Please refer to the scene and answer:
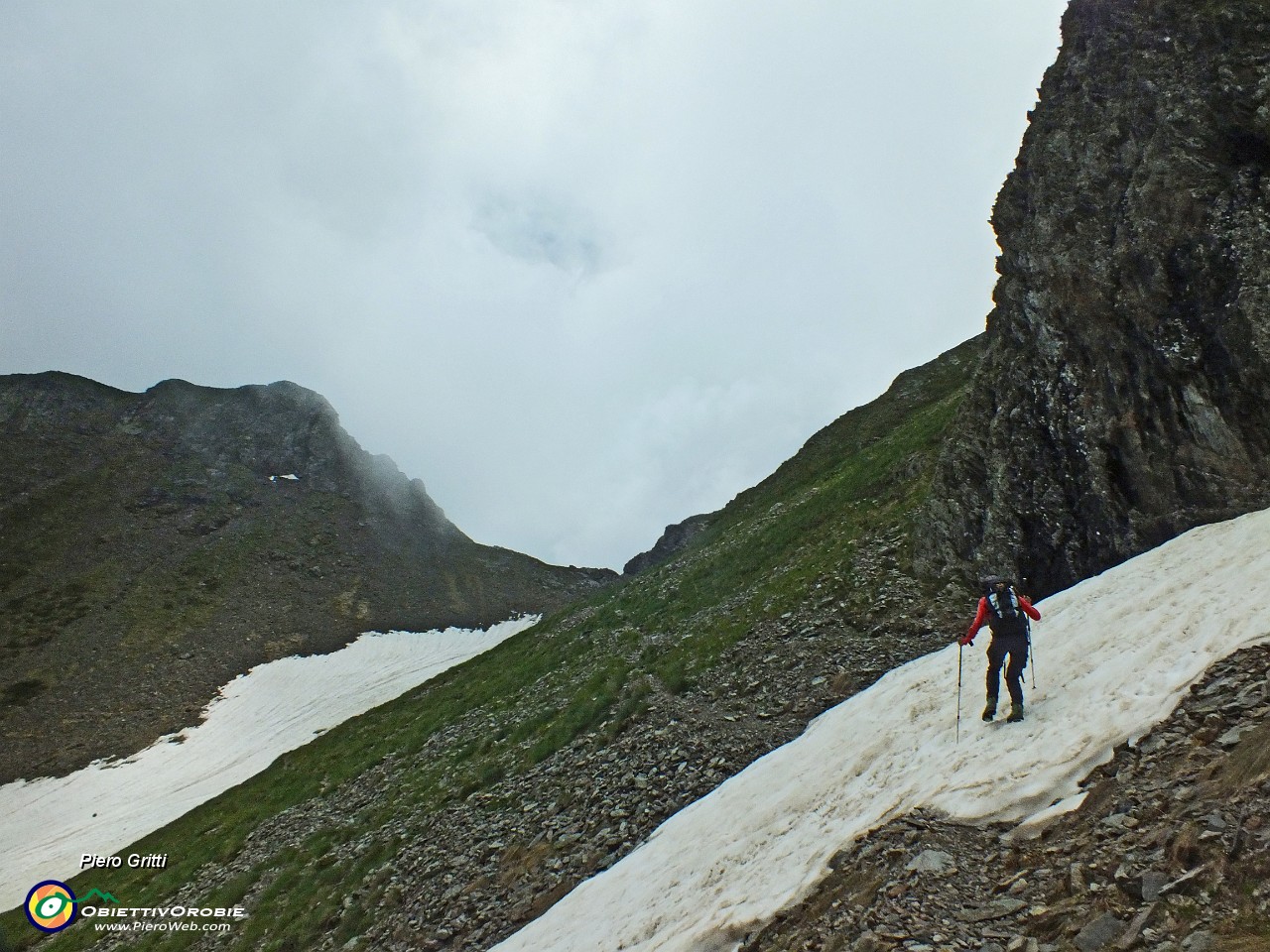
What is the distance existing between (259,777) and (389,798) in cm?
2218

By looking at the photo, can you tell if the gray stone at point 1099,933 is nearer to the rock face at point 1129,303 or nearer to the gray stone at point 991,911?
the gray stone at point 991,911

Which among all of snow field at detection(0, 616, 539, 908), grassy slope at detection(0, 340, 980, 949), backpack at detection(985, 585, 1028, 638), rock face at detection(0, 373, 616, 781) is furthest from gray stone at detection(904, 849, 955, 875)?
rock face at detection(0, 373, 616, 781)

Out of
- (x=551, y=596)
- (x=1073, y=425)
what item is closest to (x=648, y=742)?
(x=1073, y=425)

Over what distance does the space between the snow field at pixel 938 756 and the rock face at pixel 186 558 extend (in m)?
74.1

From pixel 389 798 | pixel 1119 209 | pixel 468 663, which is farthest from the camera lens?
pixel 468 663

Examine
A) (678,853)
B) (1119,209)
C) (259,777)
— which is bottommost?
(678,853)

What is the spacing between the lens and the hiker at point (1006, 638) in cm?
1291

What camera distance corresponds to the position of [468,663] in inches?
2379

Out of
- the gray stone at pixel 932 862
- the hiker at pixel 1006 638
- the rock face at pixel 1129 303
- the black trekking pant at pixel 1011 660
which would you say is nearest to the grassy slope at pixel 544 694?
the rock face at pixel 1129 303

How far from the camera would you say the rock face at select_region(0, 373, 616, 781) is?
268 feet

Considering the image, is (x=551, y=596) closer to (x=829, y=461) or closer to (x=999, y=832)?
(x=829, y=461)

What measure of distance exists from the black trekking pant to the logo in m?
40.8

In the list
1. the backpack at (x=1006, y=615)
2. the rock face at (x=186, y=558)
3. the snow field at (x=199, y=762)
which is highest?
the rock face at (x=186, y=558)

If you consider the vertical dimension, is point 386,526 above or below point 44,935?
above
